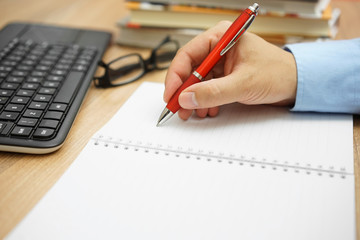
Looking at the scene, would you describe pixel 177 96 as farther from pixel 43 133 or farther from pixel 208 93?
pixel 43 133

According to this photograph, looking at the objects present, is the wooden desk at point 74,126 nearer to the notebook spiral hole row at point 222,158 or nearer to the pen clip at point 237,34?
the notebook spiral hole row at point 222,158

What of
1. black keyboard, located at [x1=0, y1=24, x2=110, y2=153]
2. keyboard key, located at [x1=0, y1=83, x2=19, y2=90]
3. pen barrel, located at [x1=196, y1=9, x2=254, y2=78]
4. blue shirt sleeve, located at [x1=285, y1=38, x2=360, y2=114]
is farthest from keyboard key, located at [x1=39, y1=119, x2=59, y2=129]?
blue shirt sleeve, located at [x1=285, y1=38, x2=360, y2=114]

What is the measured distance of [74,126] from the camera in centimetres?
49

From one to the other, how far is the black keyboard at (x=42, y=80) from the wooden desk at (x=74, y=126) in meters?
0.02

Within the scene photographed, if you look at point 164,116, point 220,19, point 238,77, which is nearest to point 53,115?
point 164,116

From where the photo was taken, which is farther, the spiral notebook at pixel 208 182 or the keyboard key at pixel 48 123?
the keyboard key at pixel 48 123

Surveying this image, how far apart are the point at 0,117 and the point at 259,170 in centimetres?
35

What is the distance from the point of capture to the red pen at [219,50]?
0.47 meters

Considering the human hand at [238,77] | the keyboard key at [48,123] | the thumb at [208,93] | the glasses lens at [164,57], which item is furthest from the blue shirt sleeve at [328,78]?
the keyboard key at [48,123]

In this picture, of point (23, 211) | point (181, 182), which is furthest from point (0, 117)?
point (181, 182)

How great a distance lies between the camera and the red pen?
47cm

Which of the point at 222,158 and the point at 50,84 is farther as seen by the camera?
the point at 50,84

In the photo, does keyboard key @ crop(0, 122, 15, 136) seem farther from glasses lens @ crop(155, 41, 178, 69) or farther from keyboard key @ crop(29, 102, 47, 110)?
glasses lens @ crop(155, 41, 178, 69)

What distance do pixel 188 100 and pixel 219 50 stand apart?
0.29ft
